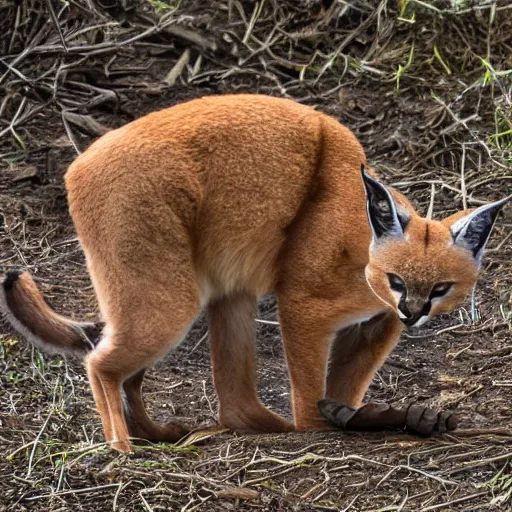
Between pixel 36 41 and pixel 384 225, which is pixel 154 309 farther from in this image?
pixel 36 41

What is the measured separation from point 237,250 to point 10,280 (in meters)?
1.26

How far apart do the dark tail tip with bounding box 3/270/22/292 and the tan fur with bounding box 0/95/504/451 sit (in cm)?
14

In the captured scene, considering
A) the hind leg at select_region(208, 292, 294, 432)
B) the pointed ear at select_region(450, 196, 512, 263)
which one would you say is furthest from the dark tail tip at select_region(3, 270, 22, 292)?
the pointed ear at select_region(450, 196, 512, 263)

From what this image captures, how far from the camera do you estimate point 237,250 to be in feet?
20.8

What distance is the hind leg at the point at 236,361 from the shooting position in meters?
6.66

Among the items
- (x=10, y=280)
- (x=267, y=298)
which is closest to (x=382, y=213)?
(x=10, y=280)

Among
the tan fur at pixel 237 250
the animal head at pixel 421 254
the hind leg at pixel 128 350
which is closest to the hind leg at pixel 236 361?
the tan fur at pixel 237 250

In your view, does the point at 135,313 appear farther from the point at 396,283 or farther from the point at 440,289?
the point at 440,289

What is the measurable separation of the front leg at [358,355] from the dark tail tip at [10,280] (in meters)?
1.84

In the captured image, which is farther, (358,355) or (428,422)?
(358,355)

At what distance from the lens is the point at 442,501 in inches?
200

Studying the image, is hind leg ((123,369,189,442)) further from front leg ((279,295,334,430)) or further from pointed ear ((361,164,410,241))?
pointed ear ((361,164,410,241))

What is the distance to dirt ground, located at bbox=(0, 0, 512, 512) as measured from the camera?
17.4ft

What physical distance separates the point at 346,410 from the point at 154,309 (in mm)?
1141
